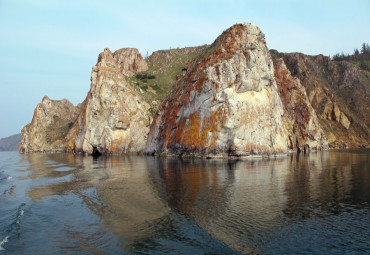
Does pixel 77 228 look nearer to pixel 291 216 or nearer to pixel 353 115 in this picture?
pixel 291 216

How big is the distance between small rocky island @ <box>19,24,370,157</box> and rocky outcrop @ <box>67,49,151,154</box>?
0.35 metres

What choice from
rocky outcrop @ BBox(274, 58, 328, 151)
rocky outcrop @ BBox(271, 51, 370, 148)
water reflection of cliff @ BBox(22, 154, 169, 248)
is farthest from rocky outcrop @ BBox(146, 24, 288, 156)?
rocky outcrop @ BBox(271, 51, 370, 148)

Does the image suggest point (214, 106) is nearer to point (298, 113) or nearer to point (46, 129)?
point (298, 113)

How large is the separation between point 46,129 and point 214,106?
137 m

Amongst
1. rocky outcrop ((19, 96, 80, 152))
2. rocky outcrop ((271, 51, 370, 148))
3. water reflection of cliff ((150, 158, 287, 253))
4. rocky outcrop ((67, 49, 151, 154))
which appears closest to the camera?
water reflection of cliff ((150, 158, 287, 253))

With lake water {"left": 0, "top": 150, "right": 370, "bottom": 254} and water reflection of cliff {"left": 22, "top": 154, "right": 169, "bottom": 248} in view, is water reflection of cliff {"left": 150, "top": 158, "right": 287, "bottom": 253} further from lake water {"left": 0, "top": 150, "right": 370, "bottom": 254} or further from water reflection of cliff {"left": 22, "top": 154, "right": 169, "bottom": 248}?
water reflection of cliff {"left": 22, "top": 154, "right": 169, "bottom": 248}

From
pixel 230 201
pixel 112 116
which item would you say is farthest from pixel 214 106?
pixel 230 201

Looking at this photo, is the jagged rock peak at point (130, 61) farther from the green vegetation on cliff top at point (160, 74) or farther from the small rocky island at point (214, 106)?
the green vegetation on cliff top at point (160, 74)

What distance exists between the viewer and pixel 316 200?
2342 cm

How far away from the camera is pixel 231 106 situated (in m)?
67.9

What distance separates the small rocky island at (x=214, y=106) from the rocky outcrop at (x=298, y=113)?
40 cm

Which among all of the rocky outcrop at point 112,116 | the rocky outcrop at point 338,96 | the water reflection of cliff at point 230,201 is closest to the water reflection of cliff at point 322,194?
the water reflection of cliff at point 230,201

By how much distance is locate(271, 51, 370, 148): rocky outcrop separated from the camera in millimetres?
145375

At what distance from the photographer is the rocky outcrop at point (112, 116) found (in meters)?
100
